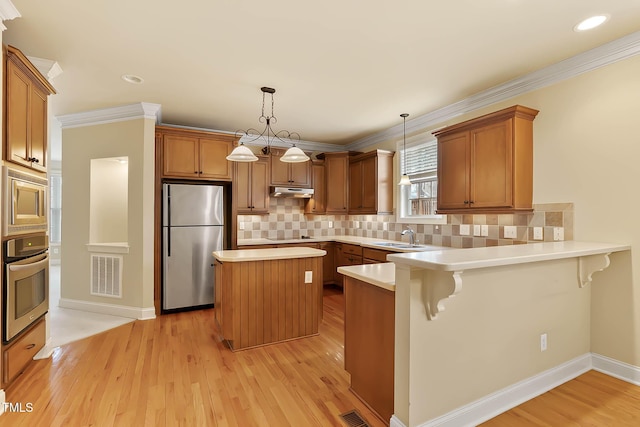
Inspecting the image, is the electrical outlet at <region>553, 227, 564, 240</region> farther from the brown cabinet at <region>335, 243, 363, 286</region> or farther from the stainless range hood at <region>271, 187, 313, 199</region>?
the stainless range hood at <region>271, 187, 313, 199</region>

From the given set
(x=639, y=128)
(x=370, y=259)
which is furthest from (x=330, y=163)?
(x=639, y=128)

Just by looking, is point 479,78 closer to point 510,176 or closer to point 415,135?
point 510,176

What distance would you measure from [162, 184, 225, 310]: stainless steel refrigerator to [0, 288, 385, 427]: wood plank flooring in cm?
81

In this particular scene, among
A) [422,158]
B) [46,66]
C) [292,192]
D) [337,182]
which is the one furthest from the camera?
[337,182]

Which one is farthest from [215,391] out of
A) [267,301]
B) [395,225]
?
[395,225]

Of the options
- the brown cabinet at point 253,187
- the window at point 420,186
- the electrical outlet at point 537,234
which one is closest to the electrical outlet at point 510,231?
the electrical outlet at point 537,234

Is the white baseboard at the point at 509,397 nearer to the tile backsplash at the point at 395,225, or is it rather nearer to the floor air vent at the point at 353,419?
the floor air vent at the point at 353,419

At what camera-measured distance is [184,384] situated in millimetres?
2361

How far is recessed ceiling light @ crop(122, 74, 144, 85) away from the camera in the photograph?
120 inches

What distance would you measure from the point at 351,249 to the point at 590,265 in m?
2.90

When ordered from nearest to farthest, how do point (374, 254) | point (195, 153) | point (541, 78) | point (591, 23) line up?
point (591, 23) → point (541, 78) → point (195, 153) → point (374, 254)

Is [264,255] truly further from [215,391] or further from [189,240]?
[189,240]

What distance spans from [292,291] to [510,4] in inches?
110

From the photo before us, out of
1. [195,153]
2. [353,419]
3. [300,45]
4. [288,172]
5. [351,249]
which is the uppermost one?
[300,45]
